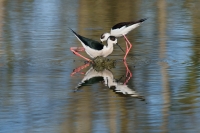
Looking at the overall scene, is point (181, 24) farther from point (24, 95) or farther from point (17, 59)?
point (24, 95)

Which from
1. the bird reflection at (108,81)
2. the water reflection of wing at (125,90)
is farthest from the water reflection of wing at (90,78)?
the water reflection of wing at (125,90)

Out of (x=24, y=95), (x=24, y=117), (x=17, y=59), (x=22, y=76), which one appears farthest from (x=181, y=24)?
(x=24, y=117)

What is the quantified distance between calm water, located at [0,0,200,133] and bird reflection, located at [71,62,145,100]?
0.01 m

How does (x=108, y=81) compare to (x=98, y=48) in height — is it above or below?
below

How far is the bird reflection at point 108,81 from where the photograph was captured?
8570 mm

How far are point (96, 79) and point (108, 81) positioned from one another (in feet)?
0.77

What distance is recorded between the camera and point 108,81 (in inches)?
366

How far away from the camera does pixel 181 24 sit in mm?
14586

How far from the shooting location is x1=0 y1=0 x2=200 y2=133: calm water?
707cm

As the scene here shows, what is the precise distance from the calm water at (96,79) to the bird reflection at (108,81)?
1 centimetres

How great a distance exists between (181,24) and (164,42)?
7.81ft

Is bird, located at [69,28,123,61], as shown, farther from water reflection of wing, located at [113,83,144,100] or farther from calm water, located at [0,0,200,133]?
water reflection of wing, located at [113,83,144,100]

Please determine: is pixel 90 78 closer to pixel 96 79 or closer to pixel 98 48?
pixel 96 79

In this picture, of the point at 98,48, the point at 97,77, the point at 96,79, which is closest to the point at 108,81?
the point at 96,79
